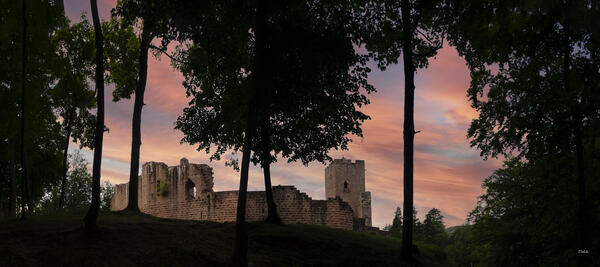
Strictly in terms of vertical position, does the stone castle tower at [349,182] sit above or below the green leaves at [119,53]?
below

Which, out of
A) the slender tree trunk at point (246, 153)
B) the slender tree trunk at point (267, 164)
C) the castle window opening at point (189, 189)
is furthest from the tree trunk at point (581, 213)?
the castle window opening at point (189, 189)

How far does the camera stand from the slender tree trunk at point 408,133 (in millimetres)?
16391

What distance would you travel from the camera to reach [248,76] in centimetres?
1995

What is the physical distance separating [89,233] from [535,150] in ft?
38.6

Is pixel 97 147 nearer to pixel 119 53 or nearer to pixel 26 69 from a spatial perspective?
pixel 26 69

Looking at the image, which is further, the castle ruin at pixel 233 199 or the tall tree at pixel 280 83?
the castle ruin at pixel 233 199

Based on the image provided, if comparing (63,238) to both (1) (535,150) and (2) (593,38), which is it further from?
(2) (593,38)

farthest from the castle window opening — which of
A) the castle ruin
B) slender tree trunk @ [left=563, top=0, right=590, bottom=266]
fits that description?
slender tree trunk @ [left=563, top=0, right=590, bottom=266]

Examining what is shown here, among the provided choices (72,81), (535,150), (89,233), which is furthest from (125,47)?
(535,150)

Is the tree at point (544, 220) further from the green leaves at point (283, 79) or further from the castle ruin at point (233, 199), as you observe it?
the castle ruin at point (233, 199)

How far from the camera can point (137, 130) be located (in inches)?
845

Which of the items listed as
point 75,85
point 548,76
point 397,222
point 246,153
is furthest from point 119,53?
point 397,222

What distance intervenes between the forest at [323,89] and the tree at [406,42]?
0.18ft

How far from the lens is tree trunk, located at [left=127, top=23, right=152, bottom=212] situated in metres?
20.7
